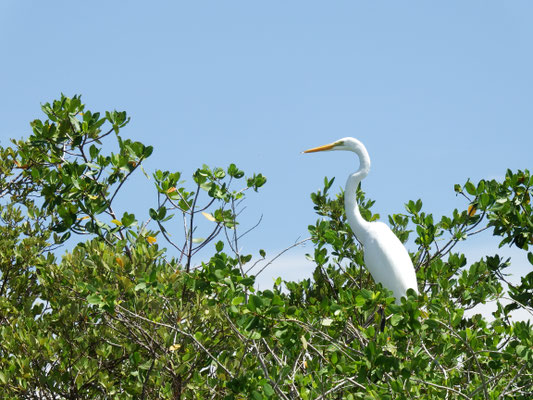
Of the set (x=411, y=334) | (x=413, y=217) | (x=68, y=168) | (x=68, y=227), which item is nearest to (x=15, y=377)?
(x=68, y=227)

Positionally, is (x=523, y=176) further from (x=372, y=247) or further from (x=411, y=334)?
(x=411, y=334)

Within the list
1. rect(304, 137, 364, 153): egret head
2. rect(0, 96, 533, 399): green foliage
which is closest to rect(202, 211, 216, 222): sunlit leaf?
rect(0, 96, 533, 399): green foliage

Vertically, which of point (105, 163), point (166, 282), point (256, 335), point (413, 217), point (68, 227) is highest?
point (413, 217)

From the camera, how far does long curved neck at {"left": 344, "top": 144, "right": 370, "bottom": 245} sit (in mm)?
6512

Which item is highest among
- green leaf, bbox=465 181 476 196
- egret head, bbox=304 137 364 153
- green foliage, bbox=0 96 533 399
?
egret head, bbox=304 137 364 153

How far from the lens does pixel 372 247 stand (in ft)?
Answer: 20.5

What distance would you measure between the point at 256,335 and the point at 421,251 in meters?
3.50

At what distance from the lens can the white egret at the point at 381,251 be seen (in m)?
6.11

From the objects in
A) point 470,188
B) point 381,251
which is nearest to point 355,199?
point 381,251

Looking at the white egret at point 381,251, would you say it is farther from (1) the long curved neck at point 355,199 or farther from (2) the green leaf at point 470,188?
(2) the green leaf at point 470,188

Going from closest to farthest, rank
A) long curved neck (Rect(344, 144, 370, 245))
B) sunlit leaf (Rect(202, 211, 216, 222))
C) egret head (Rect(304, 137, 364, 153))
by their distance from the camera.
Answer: sunlit leaf (Rect(202, 211, 216, 222)), long curved neck (Rect(344, 144, 370, 245)), egret head (Rect(304, 137, 364, 153))

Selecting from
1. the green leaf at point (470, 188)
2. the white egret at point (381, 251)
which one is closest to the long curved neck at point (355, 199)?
the white egret at point (381, 251)

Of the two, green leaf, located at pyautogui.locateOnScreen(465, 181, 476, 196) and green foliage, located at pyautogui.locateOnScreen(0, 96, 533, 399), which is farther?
green leaf, located at pyautogui.locateOnScreen(465, 181, 476, 196)

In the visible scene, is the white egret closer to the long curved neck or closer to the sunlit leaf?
the long curved neck
